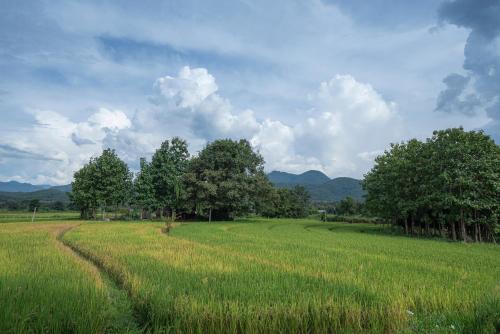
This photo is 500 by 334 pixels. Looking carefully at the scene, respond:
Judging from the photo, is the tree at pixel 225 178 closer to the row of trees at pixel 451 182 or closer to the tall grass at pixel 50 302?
the row of trees at pixel 451 182

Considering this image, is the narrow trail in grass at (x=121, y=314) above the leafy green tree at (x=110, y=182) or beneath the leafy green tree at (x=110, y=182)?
beneath

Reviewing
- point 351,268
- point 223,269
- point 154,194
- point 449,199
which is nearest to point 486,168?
point 449,199

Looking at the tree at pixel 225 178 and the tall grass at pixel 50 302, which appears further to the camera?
the tree at pixel 225 178

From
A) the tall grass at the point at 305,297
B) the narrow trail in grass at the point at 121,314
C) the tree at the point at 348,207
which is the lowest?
the narrow trail in grass at the point at 121,314

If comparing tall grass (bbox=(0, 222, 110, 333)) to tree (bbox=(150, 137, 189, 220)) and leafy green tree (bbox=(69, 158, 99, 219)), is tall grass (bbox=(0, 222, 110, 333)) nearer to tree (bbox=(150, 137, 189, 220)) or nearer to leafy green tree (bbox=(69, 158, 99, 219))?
tree (bbox=(150, 137, 189, 220))

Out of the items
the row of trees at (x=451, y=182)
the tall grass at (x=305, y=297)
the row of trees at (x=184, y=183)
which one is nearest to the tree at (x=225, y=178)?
the row of trees at (x=184, y=183)

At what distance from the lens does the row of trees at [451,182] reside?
28.9m

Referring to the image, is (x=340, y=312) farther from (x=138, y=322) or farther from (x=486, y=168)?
(x=486, y=168)

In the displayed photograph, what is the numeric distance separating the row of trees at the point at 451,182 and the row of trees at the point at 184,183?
19.3 metres

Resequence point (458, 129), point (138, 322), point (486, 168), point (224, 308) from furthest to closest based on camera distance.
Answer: point (458, 129)
point (486, 168)
point (138, 322)
point (224, 308)

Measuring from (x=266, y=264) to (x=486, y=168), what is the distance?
25318mm

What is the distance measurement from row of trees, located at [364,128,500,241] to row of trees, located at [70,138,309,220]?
63.2 ft

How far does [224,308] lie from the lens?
22.6 feet

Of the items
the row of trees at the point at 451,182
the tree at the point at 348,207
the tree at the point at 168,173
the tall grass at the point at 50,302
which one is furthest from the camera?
the tree at the point at 348,207
